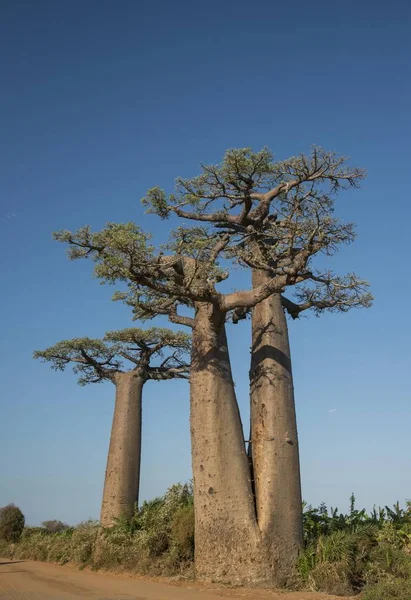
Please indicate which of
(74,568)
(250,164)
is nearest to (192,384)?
(250,164)

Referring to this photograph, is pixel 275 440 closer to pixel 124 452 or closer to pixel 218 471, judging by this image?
pixel 218 471

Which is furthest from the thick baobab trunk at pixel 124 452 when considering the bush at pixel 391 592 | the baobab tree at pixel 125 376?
the bush at pixel 391 592

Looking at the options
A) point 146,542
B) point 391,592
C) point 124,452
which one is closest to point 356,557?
point 391,592

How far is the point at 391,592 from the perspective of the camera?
6.30 metres

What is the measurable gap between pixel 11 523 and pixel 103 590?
10.4 metres

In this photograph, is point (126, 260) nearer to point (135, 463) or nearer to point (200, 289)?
point (200, 289)

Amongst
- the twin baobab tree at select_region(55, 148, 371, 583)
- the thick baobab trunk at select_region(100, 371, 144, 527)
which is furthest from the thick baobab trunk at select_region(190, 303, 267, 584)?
the thick baobab trunk at select_region(100, 371, 144, 527)

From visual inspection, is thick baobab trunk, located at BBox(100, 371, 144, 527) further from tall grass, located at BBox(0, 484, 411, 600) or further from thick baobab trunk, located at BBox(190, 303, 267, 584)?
thick baobab trunk, located at BBox(190, 303, 267, 584)

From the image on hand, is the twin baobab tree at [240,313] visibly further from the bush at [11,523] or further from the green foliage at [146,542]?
the bush at [11,523]

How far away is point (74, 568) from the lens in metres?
11.1

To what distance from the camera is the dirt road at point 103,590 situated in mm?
7184

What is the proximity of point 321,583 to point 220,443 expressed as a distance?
2266mm

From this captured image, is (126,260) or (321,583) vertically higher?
(126,260)

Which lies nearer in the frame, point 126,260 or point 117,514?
point 126,260
